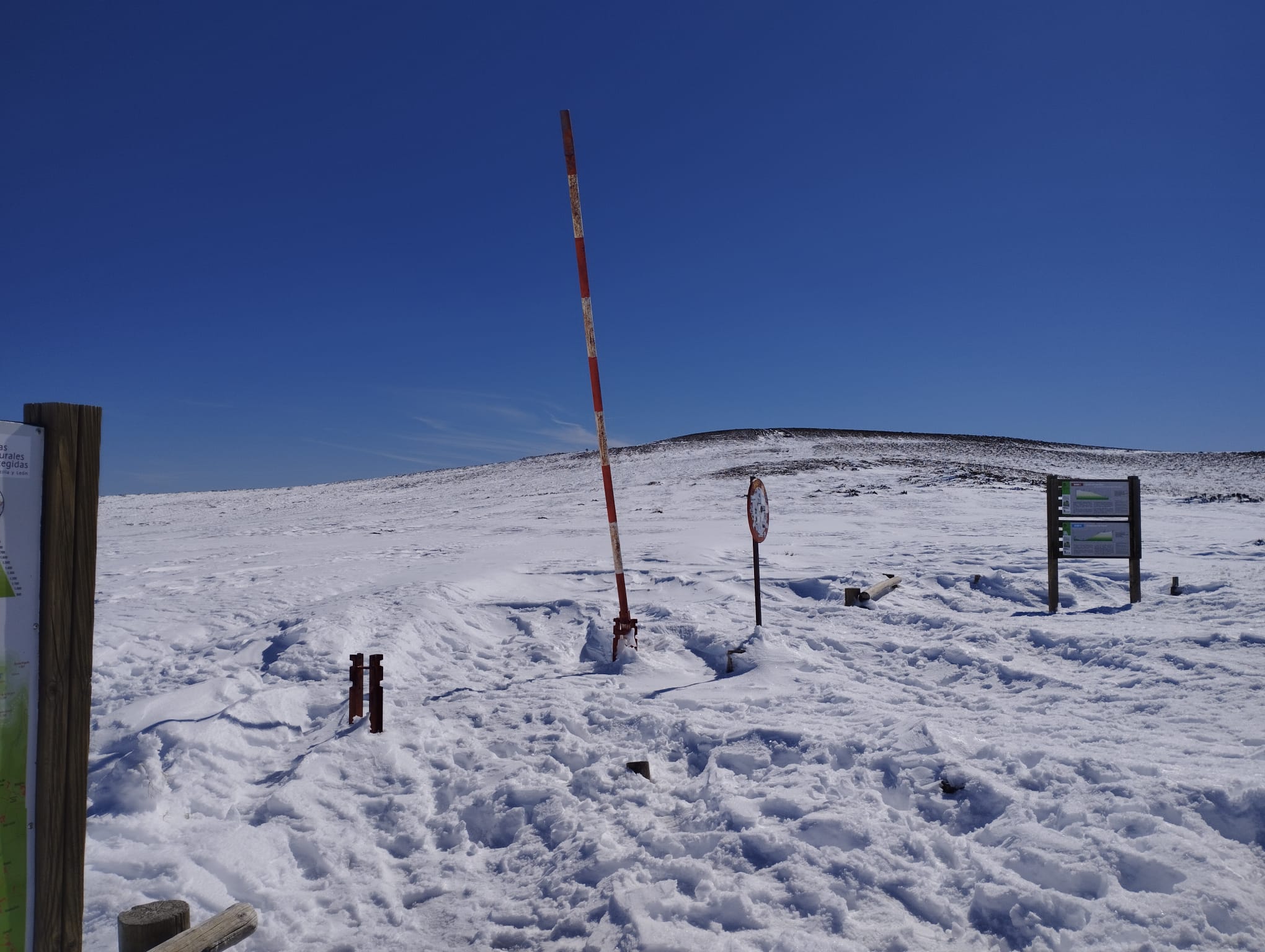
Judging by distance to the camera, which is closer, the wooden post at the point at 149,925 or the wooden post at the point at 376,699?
the wooden post at the point at 149,925

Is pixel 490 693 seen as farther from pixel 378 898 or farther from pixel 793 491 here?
pixel 793 491

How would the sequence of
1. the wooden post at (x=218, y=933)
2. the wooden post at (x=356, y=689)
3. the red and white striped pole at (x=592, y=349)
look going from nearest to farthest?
1. the wooden post at (x=218, y=933)
2. the wooden post at (x=356, y=689)
3. the red and white striped pole at (x=592, y=349)

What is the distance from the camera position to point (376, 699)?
6043 mm

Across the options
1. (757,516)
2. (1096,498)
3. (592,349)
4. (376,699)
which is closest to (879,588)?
(757,516)

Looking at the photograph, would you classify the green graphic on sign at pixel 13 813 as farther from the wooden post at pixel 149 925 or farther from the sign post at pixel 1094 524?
the sign post at pixel 1094 524

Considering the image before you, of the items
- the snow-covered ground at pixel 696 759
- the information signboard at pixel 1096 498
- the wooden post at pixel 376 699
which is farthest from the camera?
the information signboard at pixel 1096 498

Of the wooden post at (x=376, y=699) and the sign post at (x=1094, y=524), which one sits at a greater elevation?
the sign post at (x=1094, y=524)

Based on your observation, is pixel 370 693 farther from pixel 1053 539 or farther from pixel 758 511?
pixel 1053 539

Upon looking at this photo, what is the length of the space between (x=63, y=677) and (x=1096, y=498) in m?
11.4

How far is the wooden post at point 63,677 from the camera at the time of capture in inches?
104

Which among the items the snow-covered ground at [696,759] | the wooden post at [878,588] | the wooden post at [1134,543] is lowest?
the snow-covered ground at [696,759]

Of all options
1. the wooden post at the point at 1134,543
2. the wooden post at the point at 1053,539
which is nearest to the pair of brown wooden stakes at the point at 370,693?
the wooden post at the point at 1053,539

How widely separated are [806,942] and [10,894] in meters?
3.11

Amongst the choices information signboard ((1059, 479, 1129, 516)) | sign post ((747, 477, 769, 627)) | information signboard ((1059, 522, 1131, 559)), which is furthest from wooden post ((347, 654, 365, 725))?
information signboard ((1059, 479, 1129, 516))
